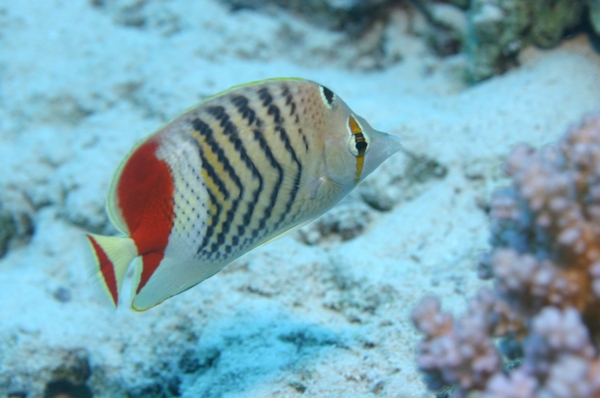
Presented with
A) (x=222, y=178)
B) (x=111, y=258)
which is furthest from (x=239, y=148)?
A: (x=111, y=258)

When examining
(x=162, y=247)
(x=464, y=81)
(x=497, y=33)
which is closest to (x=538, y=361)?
(x=162, y=247)

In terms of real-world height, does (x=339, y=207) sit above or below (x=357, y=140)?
below

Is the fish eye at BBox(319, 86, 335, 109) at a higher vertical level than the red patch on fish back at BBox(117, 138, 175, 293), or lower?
higher

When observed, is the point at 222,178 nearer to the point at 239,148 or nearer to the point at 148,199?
the point at 239,148

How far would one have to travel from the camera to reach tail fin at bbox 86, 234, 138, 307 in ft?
5.54

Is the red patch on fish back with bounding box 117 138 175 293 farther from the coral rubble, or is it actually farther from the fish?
the coral rubble

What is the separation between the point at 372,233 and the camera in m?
2.94

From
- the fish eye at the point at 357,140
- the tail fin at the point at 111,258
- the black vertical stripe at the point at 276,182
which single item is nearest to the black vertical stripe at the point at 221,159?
the black vertical stripe at the point at 276,182

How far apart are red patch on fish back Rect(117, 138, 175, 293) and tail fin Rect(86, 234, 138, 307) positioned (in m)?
0.04

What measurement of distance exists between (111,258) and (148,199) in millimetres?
256

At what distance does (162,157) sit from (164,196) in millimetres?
145

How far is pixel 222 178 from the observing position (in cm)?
170

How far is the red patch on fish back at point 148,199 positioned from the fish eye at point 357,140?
2.23 feet

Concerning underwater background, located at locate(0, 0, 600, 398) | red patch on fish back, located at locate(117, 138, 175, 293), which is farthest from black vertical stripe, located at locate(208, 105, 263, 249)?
underwater background, located at locate(0, 0, 600, 398)
